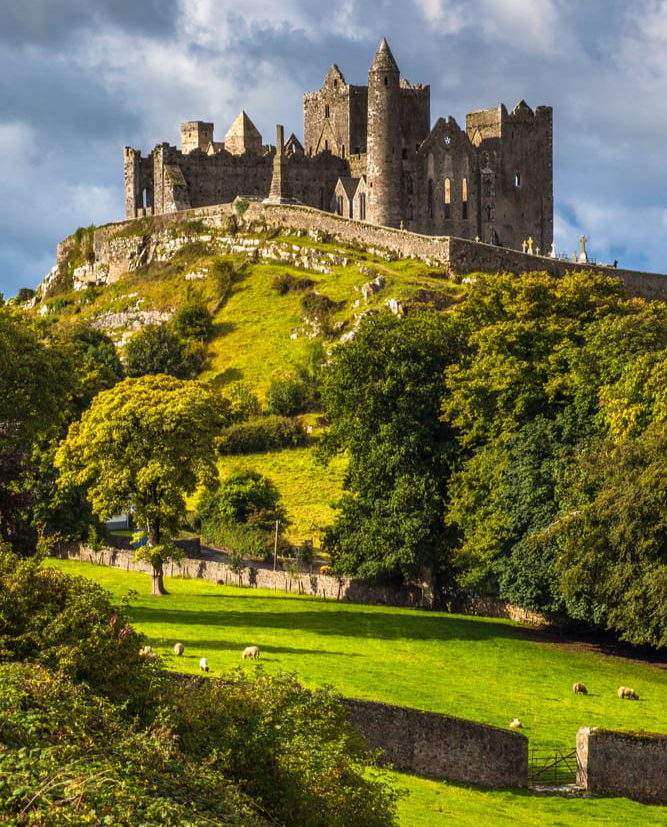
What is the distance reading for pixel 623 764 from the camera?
3628 centimetres

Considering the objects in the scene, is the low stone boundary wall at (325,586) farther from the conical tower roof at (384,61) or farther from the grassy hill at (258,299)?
the conical tower roof at (384,61)

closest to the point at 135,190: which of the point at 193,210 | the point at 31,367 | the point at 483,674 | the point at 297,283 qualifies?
the point at 193,210

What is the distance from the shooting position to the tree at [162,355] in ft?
342

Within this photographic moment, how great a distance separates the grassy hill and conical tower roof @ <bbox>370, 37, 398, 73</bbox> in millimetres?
13003

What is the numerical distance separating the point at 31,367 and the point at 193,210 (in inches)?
2718

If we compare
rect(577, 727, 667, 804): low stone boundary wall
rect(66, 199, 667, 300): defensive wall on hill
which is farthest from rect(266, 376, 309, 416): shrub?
rect(577, 727, 667, 804): low stone boundary wall

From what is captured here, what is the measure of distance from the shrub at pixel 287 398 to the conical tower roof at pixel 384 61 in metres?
24.3

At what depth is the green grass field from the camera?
1325 inches

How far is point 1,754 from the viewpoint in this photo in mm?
19266

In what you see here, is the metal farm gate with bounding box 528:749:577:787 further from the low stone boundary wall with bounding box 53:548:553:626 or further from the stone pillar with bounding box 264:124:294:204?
the stone pillar with bounding box 264:124:294:204

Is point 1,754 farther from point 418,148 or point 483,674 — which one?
point 418,148

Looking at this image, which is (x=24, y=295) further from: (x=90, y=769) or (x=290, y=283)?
(x=90, y=769)

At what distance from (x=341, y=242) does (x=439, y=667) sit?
2544 inches

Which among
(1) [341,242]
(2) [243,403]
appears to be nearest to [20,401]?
(2) [243,403]
